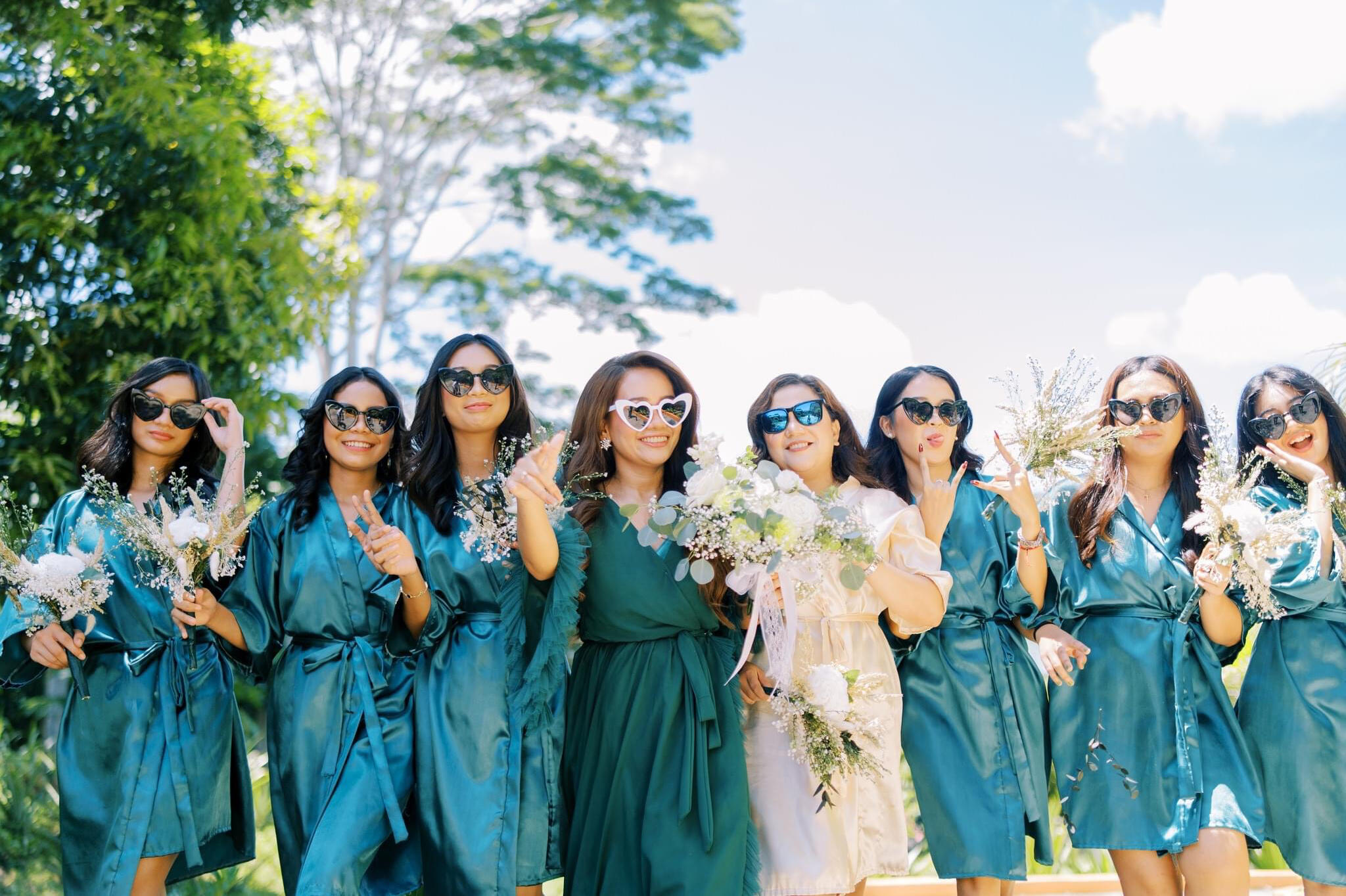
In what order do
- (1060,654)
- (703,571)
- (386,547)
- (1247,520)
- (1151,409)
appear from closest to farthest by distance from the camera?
1. (703,571)
2. (386,547)
3. (1247,520)
4. (1060,654)
5. (1151,409)

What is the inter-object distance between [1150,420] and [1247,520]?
66 cm

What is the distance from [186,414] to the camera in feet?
15.0

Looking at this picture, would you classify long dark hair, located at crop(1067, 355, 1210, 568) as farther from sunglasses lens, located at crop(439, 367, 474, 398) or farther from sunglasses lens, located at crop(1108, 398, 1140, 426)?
sunglasses lens, located at crop(439, 367, 474, 398)

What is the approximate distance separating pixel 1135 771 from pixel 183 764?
3.88 metres

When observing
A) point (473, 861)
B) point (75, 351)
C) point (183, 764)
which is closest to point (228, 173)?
point (75, 351)

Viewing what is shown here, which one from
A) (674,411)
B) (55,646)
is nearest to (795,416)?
(674,411)

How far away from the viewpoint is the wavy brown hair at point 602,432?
425 cm

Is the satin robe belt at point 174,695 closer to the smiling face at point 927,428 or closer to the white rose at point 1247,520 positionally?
the smiling face at point 927,428

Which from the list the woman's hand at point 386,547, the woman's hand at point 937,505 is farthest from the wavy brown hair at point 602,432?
the woman's hand at point 937,505

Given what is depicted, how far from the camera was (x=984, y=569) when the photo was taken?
457 centimetres

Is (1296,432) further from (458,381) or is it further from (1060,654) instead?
(458,381)

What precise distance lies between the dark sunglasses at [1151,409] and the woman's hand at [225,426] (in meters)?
3.76

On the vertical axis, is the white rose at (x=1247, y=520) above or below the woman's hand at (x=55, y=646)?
above

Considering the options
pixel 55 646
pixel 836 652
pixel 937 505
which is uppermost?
pixel 937 505
